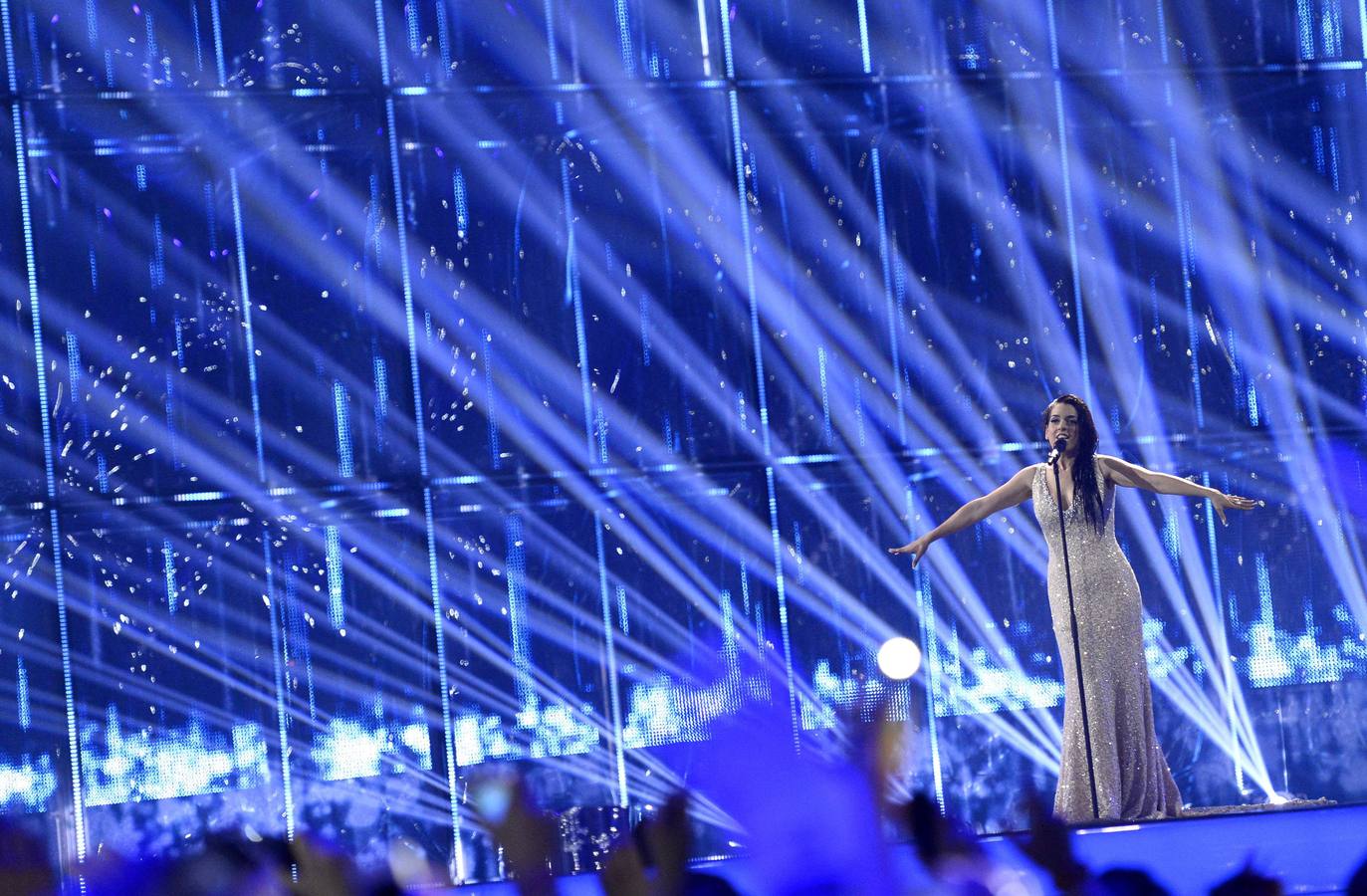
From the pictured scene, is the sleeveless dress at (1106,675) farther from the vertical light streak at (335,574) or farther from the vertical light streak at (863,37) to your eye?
the vertical light streak at (335,574)

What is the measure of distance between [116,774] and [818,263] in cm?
285

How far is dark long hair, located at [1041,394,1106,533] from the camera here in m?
4.83

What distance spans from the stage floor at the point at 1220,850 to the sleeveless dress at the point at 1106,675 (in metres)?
0.69

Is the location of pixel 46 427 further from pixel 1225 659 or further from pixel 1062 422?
pixel 1225 659

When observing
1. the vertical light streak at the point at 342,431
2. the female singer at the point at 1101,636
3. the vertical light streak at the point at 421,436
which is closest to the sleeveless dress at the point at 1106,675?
the female singer at the point at 1101,636

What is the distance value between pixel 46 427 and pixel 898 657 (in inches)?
113

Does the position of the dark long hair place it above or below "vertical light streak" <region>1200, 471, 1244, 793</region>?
above

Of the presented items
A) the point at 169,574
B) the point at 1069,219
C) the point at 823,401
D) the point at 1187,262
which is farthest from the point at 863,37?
the point at 169,574

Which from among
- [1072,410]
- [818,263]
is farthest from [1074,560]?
[818,263]

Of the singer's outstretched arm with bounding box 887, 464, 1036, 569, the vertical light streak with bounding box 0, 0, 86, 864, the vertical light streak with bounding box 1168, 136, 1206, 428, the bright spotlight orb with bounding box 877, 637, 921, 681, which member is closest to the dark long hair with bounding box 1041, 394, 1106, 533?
the singer's outstretched arm with bounding box 887, 464, 1036, 569

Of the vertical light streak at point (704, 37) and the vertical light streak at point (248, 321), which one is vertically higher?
the vertical light streak at point (704, 37)

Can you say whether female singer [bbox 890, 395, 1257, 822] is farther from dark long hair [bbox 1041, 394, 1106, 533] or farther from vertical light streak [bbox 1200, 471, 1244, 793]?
vertical light streak [bbox 1200, 471, 1244, 793]

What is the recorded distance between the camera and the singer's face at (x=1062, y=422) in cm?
480

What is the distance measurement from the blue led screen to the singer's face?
1.33 meters
